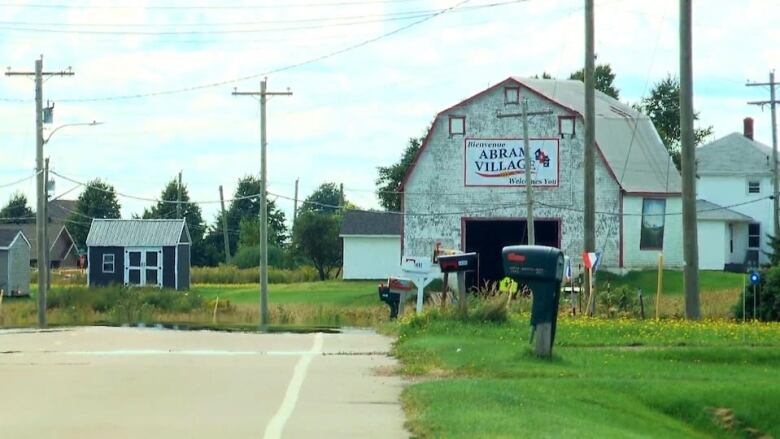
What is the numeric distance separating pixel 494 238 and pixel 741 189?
21.4m

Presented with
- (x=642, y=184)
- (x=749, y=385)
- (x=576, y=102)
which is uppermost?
(x=576, y=102)

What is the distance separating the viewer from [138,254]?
7475 cm

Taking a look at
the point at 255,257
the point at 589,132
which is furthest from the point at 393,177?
the point at 589,132

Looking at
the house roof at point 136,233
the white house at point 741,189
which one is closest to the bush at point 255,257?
the house roof at point 136,233

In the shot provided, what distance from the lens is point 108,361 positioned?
66.4 feet

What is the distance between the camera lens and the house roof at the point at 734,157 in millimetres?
76938

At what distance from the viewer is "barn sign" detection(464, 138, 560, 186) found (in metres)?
58.6

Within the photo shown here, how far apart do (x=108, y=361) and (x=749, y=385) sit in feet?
31.0

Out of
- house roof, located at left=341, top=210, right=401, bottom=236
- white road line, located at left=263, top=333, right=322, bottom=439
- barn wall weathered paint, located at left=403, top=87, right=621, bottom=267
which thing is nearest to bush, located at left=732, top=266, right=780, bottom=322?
white road line, located at left=263, top=333, right=322, bottom=439

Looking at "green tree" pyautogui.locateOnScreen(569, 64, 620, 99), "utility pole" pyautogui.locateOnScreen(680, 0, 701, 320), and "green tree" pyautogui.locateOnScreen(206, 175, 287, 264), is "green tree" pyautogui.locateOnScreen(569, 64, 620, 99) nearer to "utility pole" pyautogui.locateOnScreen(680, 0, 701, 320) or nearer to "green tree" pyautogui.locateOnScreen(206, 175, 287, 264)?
"green tree" pyautogui.locateOnScreen(206, 175, 287, 264)

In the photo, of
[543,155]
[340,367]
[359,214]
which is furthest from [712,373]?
[359,214]

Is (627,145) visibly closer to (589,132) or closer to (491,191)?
(491,191)

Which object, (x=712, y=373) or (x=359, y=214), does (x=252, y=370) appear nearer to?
(x=712, y=373)

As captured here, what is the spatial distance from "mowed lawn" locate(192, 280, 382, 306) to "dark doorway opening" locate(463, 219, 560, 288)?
5.03 metres
